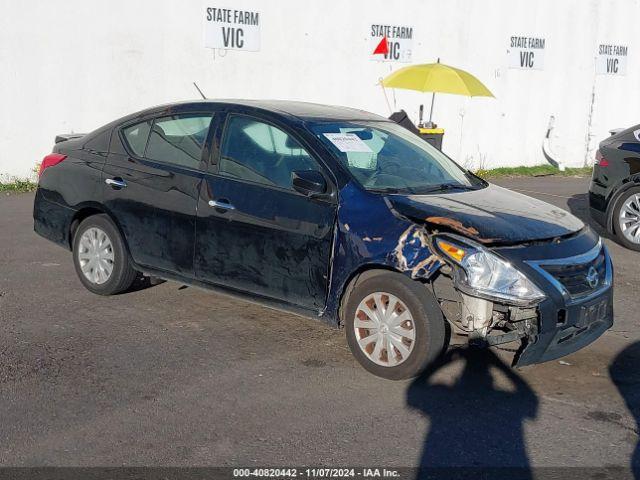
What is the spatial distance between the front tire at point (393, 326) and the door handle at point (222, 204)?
109 cm

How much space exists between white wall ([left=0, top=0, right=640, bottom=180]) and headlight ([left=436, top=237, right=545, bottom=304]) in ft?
29.5

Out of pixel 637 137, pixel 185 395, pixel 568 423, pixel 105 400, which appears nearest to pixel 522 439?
pixel 568 423

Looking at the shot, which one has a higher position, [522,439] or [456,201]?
[456,201]

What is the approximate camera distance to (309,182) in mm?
5461

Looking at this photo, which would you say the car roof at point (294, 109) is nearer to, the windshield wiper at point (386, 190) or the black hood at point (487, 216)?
the windshield wiper at point (386, 190)

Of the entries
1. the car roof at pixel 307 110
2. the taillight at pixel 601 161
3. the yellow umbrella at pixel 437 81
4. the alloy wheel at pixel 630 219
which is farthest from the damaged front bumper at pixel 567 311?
the yellow umbrella at pixel 437 81

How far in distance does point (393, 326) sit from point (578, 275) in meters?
1.15

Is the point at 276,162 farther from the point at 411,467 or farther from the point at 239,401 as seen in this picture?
the point at 411,467

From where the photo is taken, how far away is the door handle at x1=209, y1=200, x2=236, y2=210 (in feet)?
19.2

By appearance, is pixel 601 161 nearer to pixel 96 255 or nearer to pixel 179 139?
pixel 179 139

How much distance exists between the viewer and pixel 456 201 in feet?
18.4

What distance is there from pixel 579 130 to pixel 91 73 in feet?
33.2

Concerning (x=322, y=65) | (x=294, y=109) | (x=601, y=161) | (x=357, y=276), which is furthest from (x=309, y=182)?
(x=322, y=65)

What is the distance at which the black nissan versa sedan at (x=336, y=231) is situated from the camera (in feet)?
16.6
